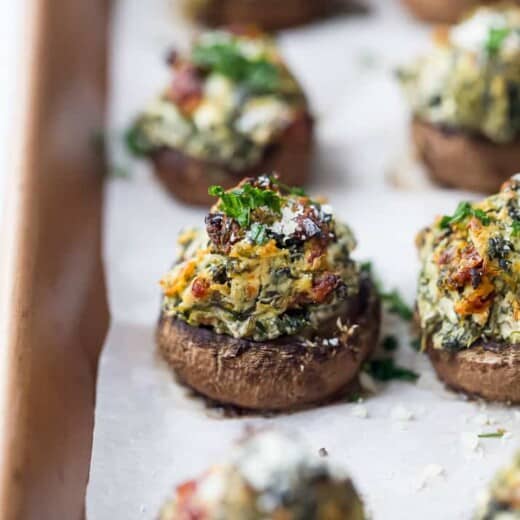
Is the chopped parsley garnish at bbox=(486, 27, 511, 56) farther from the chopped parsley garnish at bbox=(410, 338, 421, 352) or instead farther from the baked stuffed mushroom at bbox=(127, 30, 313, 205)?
the chopped parsley garnish at bbox=(410, 338, 421, 352)

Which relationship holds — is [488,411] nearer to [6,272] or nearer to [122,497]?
[122,497]

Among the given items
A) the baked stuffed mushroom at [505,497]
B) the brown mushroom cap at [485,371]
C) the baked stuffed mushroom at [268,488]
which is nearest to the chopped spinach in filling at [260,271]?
the brown mushroom cap at [485,371]

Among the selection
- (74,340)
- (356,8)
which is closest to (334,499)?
(74,340)

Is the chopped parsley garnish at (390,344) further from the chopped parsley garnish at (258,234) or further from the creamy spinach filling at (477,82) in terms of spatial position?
the creamy spinach filling at (477,82)

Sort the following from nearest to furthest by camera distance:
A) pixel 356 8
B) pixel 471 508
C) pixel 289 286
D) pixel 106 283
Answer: pixel 471 508
pixel 289 286
pixel 106 283
pixel 356 8

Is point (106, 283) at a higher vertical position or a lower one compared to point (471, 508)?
higher

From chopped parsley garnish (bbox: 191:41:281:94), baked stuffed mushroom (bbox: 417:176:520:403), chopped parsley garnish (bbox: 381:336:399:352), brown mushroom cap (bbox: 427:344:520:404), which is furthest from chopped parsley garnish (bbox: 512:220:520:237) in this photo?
chopped parsley garnish (bbox: 191:41:281:94)

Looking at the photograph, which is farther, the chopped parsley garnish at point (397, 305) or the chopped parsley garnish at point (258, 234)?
the chopped parsley garnish at point (397, 305)
